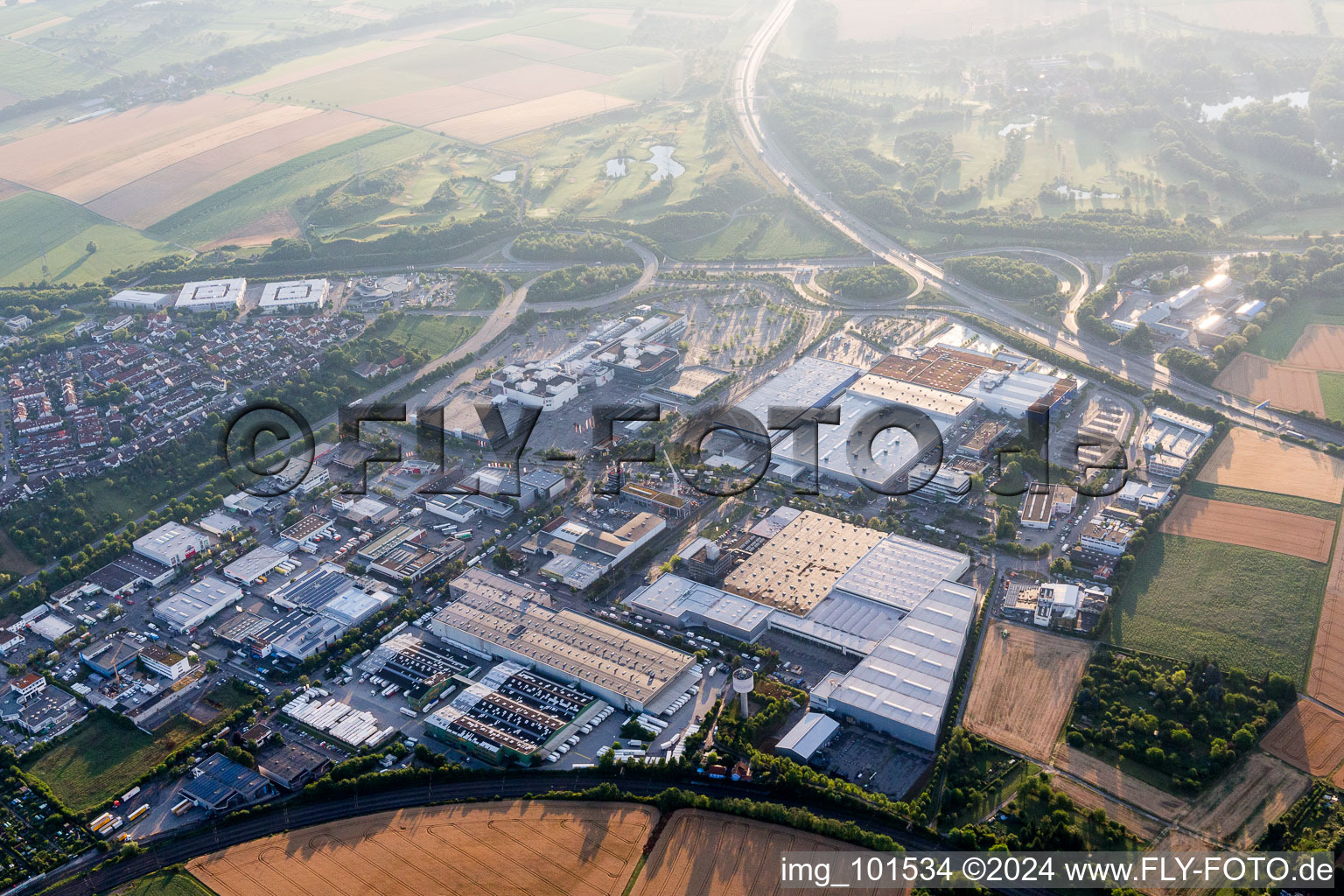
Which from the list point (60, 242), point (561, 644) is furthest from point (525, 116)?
point (561, 644)

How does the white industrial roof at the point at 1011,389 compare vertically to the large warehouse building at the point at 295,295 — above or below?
below

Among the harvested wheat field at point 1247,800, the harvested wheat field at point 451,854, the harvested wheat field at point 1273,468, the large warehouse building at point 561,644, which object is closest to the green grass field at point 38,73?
the large warehouse building at point 561,644

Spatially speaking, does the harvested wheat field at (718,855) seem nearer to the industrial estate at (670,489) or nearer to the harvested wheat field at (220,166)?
the industrial estate at (670,489)

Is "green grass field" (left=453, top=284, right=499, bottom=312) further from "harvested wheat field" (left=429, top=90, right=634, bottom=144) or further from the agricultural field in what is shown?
"harvested wheat field" (left=429, top=90, right=634, bottom=144)

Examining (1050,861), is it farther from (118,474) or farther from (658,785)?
(118,474)

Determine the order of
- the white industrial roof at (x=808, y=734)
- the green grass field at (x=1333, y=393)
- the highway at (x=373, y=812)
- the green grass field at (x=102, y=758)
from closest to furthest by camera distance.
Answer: the highway at (x=373, y=812) < the white industrial roof at (x=808, y=734) < the green grass field at (x=102, y=758) < the green grass field at (x=1333, y=393)

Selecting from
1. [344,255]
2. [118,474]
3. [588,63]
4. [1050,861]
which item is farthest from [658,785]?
[588,63]
